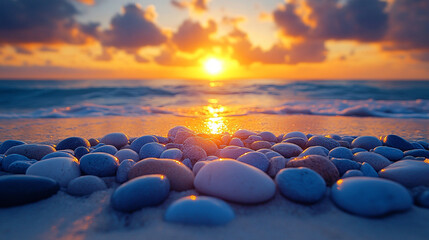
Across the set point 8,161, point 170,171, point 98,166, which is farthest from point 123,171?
point 8,161

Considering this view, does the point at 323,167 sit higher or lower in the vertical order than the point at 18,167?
higher

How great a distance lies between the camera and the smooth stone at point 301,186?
136 centimetres

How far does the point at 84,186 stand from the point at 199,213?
2.62 ft

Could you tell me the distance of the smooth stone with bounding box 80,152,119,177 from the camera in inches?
70.3

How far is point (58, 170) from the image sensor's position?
A: 1.68 metres

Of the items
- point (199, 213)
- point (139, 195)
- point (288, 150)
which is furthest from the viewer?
point (288, 150)

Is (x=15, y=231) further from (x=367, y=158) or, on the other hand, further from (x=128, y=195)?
(x=367, y=158)

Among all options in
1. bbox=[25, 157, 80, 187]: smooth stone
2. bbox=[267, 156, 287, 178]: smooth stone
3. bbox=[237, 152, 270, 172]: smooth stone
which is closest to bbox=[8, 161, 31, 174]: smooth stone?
bbox=[25, 157, 80, 187]: smooth stone

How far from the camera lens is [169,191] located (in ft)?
4.86

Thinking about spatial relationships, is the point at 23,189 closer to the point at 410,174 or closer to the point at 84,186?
the point at 84,186

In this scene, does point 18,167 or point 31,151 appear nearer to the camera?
point 18,167

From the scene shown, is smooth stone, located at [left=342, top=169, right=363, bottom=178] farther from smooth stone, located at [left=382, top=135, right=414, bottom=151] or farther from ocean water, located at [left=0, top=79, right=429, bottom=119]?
ocean water, located at [left=0, top=79, right=429, bottom=119]

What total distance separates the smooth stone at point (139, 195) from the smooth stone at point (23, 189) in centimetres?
42

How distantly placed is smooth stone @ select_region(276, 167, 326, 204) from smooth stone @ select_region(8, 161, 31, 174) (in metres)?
1.80
